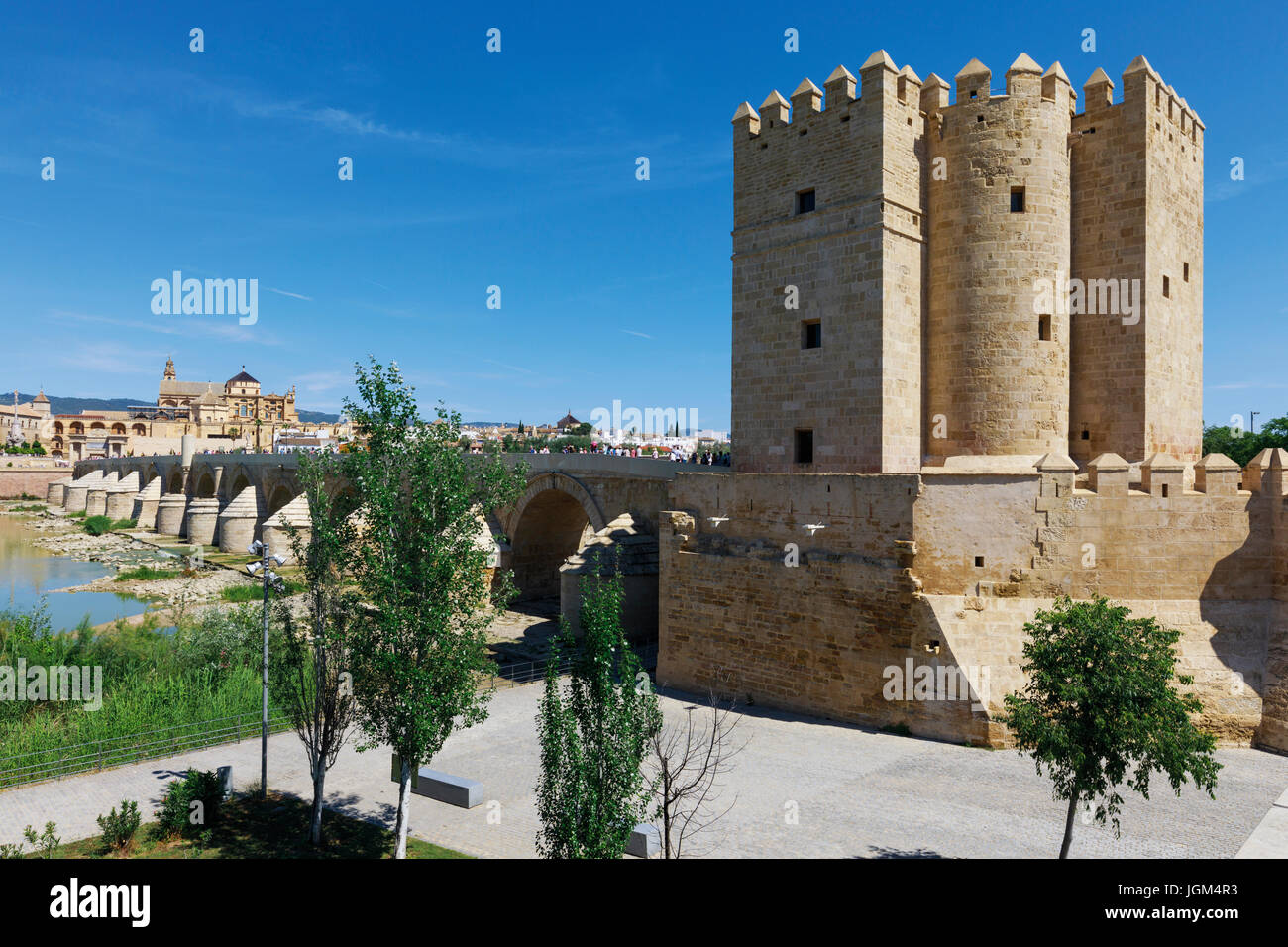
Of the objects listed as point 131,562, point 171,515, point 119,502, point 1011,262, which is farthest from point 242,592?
point 119,502

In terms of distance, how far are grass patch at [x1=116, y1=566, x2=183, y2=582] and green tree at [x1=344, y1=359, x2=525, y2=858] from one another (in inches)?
1188

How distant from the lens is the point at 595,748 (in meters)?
7.59

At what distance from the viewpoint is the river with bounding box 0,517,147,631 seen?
28625 millimetres

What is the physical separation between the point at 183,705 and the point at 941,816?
43.8ft

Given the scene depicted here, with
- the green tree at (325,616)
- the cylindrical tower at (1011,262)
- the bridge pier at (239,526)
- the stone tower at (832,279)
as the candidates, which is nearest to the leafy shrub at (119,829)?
the green tree at (325,616)

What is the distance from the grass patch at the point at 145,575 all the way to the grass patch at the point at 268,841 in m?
27.8

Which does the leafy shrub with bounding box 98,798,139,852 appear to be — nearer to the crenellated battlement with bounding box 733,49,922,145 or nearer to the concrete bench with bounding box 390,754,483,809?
the concrete bench with bounding box 390,754,483,809

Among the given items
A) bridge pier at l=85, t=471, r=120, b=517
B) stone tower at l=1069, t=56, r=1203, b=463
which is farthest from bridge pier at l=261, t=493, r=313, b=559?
bridge pier at l=85, t=471, r=120, b=517

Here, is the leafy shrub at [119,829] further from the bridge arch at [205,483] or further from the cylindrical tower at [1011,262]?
the bridge arch at [205,483]

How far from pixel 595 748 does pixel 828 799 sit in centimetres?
515

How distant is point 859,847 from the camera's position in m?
9.77
